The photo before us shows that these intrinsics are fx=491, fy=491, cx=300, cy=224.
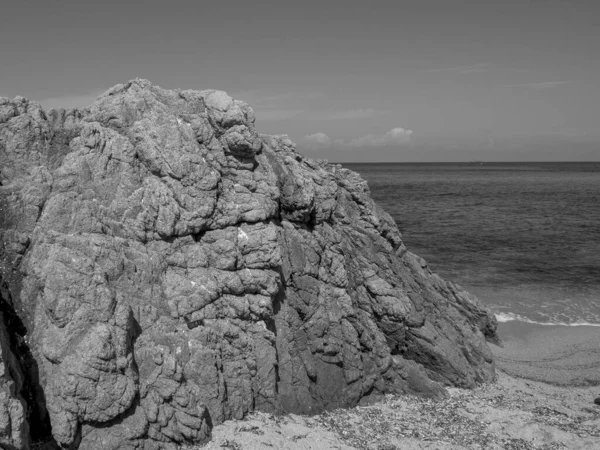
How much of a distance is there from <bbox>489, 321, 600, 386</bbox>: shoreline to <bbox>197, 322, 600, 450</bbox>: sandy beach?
7 cm

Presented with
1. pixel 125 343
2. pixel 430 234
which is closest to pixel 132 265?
pixel 125 343

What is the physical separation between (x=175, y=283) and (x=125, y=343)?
1920 mm

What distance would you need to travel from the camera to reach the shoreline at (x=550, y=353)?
1820cm

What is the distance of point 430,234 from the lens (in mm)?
44625

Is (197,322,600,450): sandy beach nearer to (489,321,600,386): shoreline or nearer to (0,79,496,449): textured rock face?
(489,321,600,386): shoreline

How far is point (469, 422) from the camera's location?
43.8ft

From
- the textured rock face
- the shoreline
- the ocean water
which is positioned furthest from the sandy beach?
the ocean water

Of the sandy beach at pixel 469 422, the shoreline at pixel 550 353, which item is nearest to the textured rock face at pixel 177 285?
the sandy beach at pixel 469 422

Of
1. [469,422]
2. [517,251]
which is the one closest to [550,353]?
[469,422]

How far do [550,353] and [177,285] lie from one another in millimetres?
16399

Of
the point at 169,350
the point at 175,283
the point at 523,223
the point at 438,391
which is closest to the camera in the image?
the point at 169,350

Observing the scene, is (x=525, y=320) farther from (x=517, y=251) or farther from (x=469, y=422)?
(x=517, y=251)

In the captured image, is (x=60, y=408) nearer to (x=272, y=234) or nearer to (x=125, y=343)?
(x=125, y=343)

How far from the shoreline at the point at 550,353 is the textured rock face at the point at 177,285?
4.12 metres
